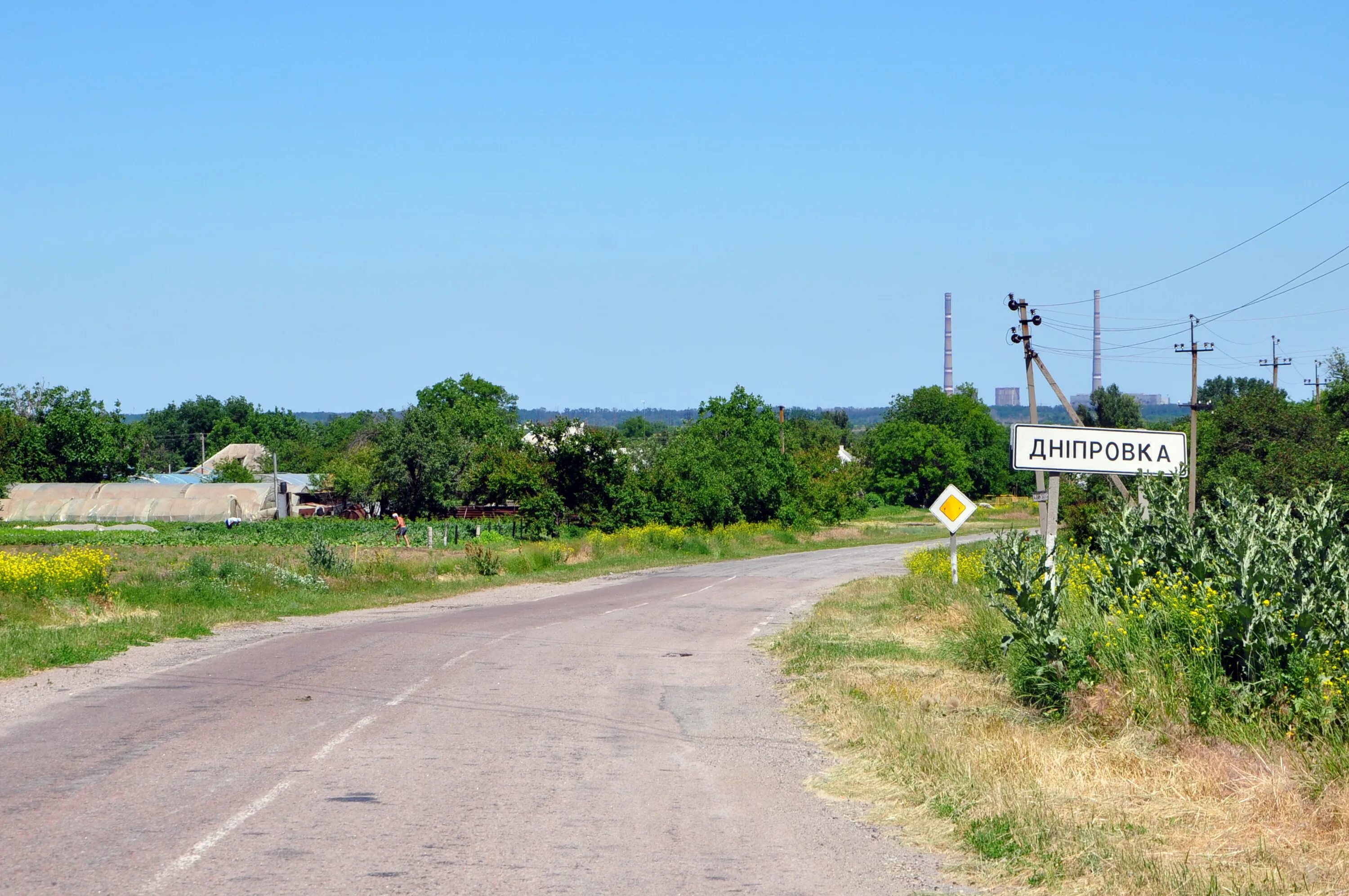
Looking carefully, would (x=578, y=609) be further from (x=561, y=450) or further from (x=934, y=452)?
(x=934, y=452)

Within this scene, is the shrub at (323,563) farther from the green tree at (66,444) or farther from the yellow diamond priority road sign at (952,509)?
the green tree at (66,444)

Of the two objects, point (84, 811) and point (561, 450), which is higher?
point (561, 450)

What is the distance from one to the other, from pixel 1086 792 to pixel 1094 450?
5.26m

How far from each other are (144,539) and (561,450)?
24.0 m

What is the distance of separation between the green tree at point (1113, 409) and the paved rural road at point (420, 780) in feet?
501

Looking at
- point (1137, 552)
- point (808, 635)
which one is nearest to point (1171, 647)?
point (1137, 552)

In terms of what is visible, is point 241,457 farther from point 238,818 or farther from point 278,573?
point 238,818

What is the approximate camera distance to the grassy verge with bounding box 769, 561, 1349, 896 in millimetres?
6172

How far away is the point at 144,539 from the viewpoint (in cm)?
6100

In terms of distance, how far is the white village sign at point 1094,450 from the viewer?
479 inches

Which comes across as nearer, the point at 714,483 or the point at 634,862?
the point at 634,862

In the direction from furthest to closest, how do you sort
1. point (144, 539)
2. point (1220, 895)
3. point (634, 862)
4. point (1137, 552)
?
point (144, 539) → point (1137, 552) → point (634, 862) → point (1220, 895)

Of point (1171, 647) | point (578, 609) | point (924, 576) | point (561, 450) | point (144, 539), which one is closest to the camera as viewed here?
point (1171, 647)

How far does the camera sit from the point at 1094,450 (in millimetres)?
12352
